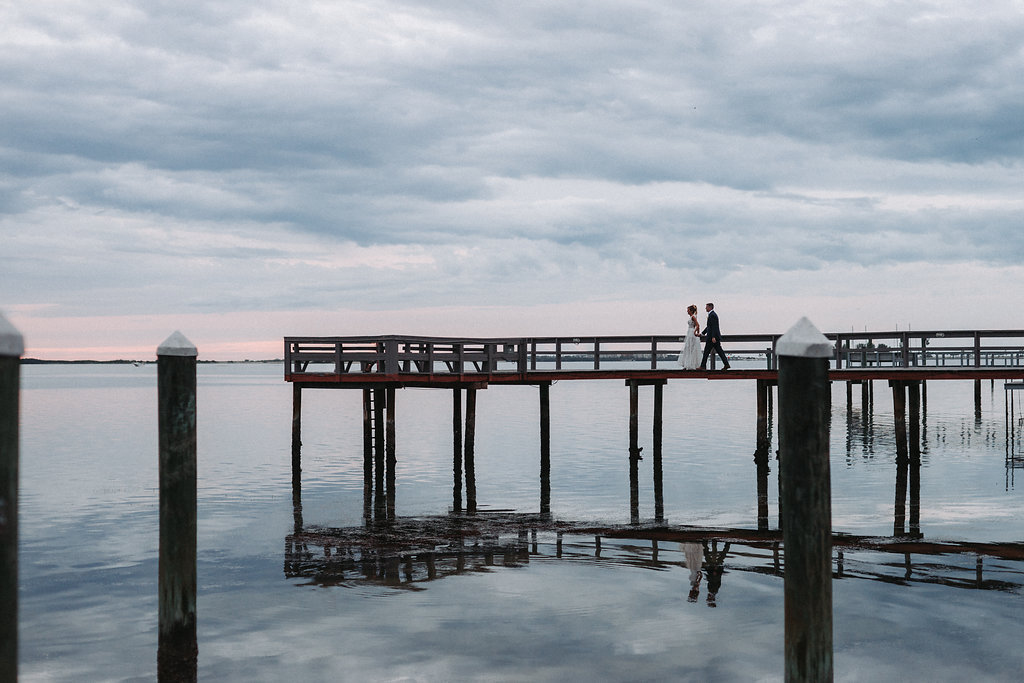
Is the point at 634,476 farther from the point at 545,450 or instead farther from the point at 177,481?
the point at 177,481

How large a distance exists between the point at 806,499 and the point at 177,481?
569cm

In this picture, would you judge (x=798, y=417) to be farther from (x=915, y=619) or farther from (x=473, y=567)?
(x=473, y=567)

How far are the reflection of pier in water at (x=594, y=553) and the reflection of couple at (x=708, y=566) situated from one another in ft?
0.10

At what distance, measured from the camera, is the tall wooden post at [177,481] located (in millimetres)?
8664

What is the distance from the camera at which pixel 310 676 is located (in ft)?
32.4

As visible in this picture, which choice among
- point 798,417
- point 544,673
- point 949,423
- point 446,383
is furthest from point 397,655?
point 949,423

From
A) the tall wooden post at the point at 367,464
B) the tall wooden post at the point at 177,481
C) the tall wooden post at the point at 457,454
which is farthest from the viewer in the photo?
the tall wooden post at the point at 457,454

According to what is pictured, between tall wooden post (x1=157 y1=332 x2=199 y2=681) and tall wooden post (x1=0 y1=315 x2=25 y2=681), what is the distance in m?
3.34

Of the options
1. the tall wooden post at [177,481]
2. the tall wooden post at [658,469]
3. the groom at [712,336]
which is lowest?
the tall wooden post at [658,469]

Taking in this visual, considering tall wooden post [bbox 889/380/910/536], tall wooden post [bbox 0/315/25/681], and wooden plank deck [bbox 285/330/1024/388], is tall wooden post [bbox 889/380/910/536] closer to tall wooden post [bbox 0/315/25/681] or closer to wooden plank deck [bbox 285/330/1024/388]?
wooden plank deck [bbox 285/330/1024/388]

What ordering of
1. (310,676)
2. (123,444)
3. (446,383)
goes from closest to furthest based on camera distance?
(310,676) < (446,383) < (123,444)

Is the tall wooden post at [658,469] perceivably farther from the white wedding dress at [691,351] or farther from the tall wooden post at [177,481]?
the tall wooden post at [177,481]

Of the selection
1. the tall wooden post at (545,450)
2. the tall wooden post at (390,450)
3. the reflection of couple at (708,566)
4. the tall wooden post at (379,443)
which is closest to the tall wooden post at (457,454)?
the tall wooden post at (390,450)

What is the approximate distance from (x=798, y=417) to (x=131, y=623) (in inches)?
363
